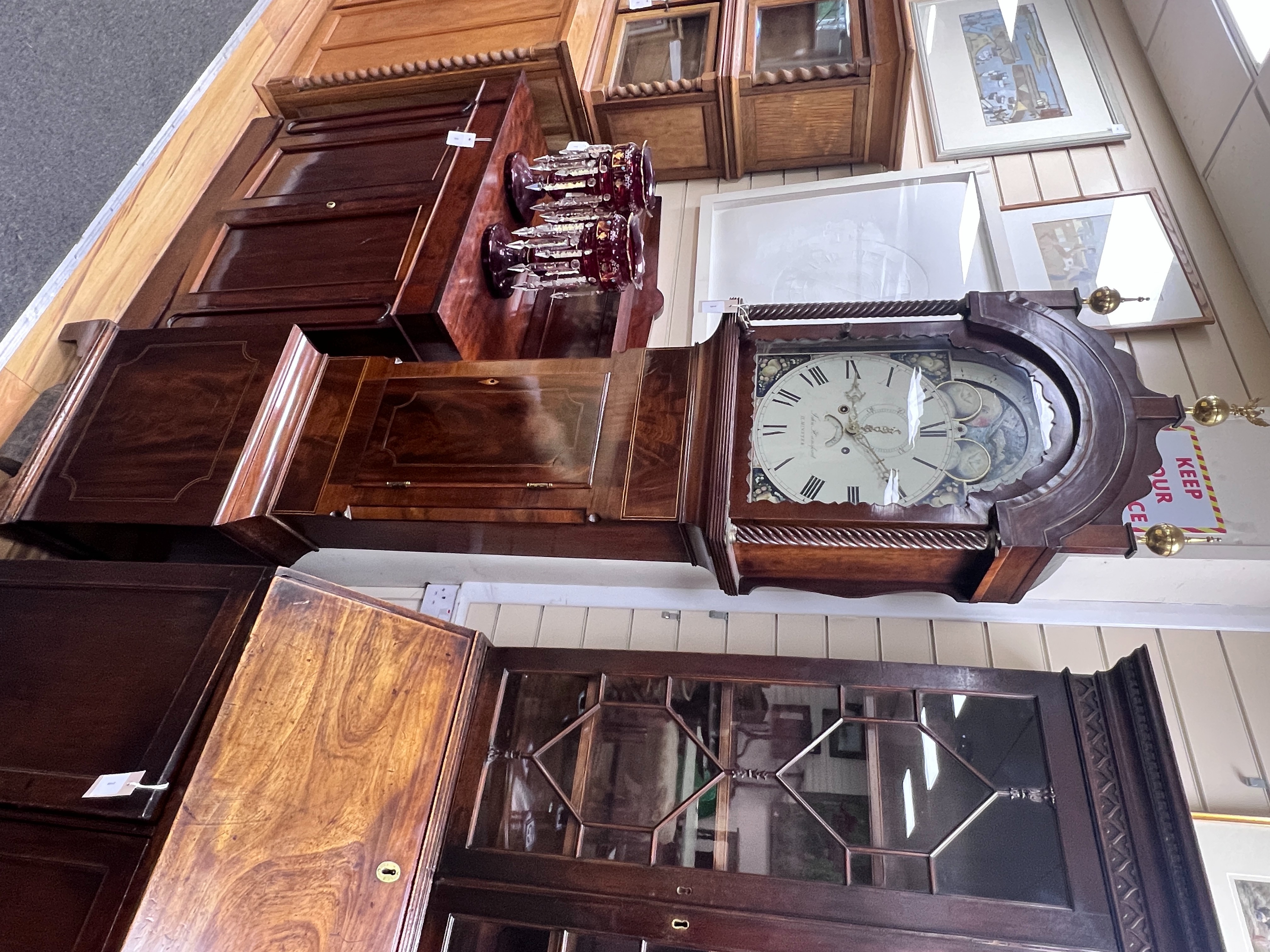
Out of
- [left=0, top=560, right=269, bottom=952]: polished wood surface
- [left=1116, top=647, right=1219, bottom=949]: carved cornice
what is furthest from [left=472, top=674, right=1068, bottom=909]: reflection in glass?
[left=0, top=560, right=269, bottom=952]: polished wood surface

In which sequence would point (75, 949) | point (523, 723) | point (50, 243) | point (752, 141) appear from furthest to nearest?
point (752, 141), point (50, 243), point (523, 723), point (75, 949)

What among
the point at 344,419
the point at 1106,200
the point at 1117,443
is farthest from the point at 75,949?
the point at 1106,200

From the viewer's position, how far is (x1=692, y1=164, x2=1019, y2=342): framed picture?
1.85 meters

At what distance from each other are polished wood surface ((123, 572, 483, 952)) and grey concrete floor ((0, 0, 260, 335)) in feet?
3.83

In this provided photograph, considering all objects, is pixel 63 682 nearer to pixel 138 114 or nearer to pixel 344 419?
pixel 344 419

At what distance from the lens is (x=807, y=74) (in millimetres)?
1821

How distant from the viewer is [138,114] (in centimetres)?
193

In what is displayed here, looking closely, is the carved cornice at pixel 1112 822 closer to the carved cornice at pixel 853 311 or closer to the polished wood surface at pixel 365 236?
the carved cornice at pixel 853 311

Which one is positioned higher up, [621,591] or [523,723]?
[621,591]

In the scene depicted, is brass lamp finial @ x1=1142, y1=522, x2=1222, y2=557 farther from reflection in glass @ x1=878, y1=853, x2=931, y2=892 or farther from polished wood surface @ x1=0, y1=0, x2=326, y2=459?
polished wood surface @ x1=0, y1=0, x2=326, y2=459

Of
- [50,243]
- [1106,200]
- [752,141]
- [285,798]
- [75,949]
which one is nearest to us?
[75,949]

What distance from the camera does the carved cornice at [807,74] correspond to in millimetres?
1816

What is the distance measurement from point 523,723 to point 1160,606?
1155 millimetres

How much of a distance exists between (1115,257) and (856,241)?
23.7 inches
